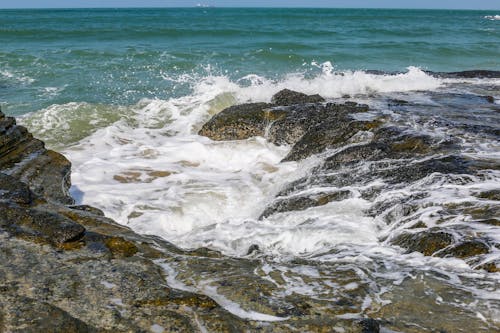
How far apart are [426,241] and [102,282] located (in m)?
2.99

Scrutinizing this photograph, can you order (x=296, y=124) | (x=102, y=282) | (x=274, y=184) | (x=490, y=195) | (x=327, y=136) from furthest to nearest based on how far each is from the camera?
(x=296, y=124) < (x=327, y=136) < (x=274, y=184) < (x=490, y=195) < (x=102, y=282)

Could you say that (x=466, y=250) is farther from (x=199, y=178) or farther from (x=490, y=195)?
(x=199, y=178)

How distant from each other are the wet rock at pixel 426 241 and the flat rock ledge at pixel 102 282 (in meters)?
1.68

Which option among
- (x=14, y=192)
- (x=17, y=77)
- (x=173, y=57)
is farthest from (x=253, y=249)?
(x=173, y=57)

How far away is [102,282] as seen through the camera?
332 centimetres

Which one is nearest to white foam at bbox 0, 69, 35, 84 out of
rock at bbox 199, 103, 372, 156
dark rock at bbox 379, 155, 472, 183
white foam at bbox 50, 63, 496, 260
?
white foam at bbox 50, 63, 496, 260

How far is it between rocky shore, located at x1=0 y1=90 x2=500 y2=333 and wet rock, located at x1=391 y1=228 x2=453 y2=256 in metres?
0.01

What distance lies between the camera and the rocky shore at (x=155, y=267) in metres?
2.94

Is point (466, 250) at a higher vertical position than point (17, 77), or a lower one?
higher

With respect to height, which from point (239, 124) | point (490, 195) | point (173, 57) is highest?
point (490, 195)

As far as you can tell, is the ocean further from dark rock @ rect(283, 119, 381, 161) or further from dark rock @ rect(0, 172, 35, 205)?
dark rock @ rect(0, 172, 35, 205)

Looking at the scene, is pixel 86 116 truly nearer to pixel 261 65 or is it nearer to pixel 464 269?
pixel 464 269

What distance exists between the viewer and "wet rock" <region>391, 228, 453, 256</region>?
457 centimetres

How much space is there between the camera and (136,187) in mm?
7926
